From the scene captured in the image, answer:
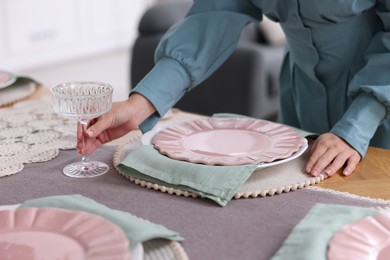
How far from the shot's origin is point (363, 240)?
0.88m

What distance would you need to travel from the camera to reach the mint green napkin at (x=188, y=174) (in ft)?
3.52

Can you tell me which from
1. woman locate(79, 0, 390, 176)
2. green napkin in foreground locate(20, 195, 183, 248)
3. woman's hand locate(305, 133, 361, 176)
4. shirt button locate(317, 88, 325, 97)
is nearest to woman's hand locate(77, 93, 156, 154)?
woman locate(79, 0, 390, 176)

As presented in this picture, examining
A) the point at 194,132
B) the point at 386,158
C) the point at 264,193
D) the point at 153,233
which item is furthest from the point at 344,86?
the point at 153,233

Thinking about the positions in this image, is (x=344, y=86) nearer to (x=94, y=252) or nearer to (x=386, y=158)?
(x=386, y=158)

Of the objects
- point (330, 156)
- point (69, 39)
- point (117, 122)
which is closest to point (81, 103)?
point (117, 122)

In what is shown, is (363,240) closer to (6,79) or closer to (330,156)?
(330,156)

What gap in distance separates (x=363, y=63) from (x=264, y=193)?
55 cm

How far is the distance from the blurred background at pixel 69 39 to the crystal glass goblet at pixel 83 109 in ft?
10.9

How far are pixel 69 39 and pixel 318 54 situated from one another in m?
3.93

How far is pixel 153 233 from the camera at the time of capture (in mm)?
889

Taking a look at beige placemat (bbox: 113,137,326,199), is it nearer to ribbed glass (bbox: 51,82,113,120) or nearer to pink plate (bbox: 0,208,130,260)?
ribbed glass (bbox: 51,82,113,120)

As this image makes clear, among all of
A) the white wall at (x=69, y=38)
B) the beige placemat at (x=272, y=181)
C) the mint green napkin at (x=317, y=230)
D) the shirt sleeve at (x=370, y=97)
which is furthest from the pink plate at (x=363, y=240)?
the white wall at (x=69, y=38)

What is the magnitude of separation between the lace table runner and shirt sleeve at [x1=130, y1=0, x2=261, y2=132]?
175mm

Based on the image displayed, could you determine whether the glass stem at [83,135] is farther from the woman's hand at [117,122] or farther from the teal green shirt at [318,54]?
the teal green shirt at [318,54]
